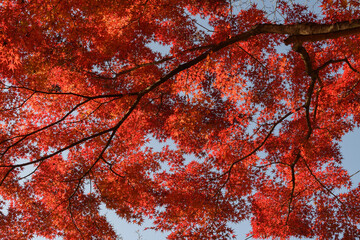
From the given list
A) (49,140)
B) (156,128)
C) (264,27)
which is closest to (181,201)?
(156,128)

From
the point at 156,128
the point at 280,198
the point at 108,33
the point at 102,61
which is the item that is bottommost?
the point at 280,198

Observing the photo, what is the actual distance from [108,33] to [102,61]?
1230mm

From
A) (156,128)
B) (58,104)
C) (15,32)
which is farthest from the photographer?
(156,128)

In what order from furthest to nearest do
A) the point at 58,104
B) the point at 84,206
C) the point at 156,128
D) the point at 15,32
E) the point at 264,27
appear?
the point at 156,128 → the point at 58,104 → the point at 84,206 → the point at 15,32 → the point at 264,27

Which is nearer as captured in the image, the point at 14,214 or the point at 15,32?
the point at 15,32

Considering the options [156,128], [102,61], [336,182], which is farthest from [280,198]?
[102,61]

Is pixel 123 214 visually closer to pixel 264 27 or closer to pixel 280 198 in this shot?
pixel 280 198

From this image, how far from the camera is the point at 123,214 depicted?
11086 mm

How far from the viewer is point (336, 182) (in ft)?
39.1

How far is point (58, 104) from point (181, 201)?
665 centimetres

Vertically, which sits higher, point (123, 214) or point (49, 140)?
point (49, 140)

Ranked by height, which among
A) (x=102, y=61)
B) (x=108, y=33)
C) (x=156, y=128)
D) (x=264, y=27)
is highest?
(x=108, y=33)

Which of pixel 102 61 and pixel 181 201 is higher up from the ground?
pixel 102 61

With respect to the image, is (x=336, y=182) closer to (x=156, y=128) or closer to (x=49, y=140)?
(x=156, y=128)
